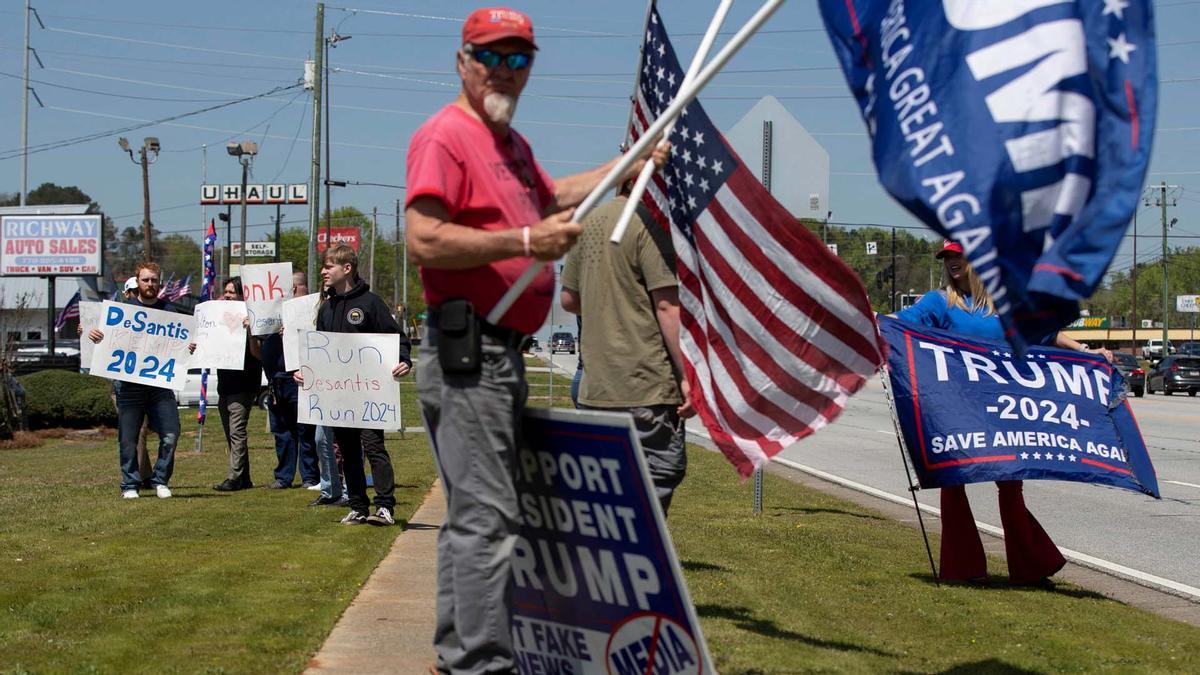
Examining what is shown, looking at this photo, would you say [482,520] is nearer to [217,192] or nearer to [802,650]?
[802,650]

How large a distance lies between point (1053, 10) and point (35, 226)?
3744 centimetres

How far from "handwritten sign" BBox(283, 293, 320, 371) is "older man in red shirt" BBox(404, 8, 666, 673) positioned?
8.75m

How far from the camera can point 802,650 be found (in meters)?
5.74

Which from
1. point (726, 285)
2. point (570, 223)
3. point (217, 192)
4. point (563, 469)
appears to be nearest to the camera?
point (570, 223)

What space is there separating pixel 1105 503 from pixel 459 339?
999 cm

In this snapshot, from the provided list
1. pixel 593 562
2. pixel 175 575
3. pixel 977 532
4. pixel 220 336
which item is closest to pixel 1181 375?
pixel 220 336

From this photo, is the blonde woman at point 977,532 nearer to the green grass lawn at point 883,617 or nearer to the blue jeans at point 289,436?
the green grass lawn at point 883,617

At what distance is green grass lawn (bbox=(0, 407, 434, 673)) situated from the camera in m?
5.59

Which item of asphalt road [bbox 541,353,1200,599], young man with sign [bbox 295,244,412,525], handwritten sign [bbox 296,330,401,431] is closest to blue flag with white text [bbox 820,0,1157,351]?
asphalt road [bbox 541,353,1200,599]

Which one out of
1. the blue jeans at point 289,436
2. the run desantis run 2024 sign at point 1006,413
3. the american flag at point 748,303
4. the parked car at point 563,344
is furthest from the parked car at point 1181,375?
the parked car at point 563,344

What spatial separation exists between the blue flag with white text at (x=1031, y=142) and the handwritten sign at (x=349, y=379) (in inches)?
270

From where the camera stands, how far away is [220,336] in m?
13.9

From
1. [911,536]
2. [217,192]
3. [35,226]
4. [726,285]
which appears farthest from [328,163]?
[217,192]

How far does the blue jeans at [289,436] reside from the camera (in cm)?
1288
